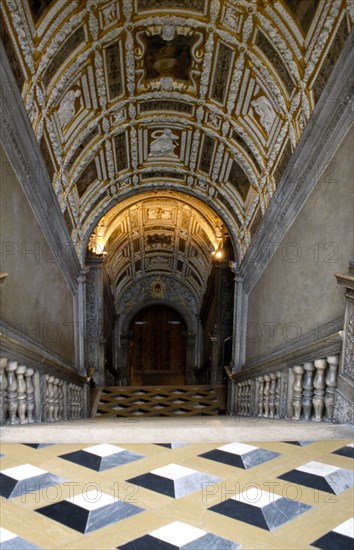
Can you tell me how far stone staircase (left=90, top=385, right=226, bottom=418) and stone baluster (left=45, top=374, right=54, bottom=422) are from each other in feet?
14.8

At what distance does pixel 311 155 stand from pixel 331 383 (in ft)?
9.59

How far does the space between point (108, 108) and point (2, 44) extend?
125 inches

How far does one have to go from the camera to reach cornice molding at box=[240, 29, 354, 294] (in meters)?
5.28

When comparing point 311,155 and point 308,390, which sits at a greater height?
point 311,155

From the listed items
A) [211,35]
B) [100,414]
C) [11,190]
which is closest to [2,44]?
[11,190]

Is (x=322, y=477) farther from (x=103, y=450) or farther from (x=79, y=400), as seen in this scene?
(x=79, y=400)

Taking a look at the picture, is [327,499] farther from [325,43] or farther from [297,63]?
[297,63]

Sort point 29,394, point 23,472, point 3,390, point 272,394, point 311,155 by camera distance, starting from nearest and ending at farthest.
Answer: point 23,472, point 3,390, point 29,394, point 311,155, point 272,394

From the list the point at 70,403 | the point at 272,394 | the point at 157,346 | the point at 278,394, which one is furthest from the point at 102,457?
the point at 157,346

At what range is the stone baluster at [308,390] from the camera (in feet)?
18.1

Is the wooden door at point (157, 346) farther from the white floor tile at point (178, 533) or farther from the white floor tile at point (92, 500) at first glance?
the white floor tile at point (178, 533)

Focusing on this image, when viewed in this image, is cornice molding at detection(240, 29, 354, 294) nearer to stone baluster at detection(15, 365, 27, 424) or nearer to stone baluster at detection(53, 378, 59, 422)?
stone baluster at detection(53, 378, 59, 422)

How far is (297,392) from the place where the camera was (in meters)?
5.68

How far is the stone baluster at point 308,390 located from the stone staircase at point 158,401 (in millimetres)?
6070
